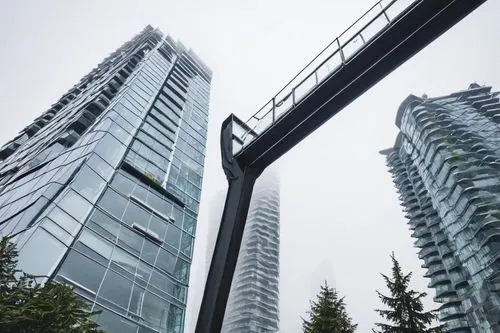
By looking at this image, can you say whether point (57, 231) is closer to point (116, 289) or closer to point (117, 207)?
point (116, 289)

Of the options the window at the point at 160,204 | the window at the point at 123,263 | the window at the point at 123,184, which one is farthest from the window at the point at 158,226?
the window at the point at 123,263

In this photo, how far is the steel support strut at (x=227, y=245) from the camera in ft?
24.2

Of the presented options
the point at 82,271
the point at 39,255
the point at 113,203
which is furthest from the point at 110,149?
the point at 39,255

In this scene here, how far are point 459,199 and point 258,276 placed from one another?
165 ft

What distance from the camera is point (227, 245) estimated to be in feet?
26.8

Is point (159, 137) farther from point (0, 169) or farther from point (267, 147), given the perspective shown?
point (267, 147)

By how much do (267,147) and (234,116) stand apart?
198 centimetres

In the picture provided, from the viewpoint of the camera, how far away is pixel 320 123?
9.18 m

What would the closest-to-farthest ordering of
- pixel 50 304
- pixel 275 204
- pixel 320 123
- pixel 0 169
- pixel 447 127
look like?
pixel 50 304, pixel 320 123, pixel 0 169, pixel 447 127, pixel 275 204

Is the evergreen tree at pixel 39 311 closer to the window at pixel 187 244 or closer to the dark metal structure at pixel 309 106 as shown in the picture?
the dark metal structure at pixel 309 106

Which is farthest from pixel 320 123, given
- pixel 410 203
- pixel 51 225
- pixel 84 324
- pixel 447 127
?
→ pixel 410 203

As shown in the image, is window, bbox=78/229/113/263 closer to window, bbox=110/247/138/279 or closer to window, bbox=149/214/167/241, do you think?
window, bbox=110/247/138/279

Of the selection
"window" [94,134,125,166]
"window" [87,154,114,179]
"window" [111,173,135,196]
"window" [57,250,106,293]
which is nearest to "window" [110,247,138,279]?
"window" [57,250,106,293]

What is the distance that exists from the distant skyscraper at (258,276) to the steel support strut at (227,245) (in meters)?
75.3
